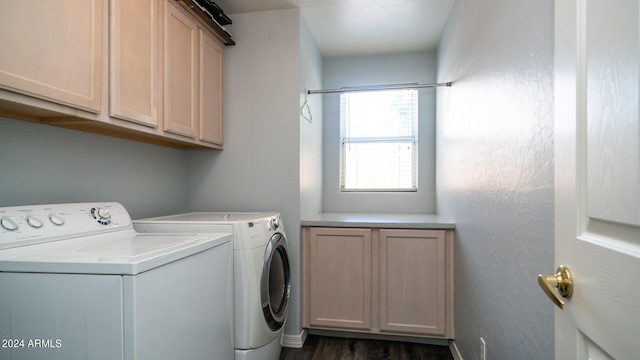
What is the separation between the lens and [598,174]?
563mm

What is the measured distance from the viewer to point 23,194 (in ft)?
4.25

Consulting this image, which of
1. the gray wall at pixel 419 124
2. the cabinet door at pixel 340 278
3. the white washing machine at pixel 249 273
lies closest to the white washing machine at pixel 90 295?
the white washing machine at pixel 249 273

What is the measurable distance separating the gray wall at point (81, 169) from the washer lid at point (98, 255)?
1.18ft

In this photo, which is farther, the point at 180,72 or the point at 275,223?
the point at 275,223

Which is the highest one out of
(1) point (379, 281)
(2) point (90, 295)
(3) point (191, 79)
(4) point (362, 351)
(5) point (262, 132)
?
(3) point (191, 79)

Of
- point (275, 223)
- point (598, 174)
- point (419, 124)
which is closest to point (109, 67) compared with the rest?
point (275, 223)

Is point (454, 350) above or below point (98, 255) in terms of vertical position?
below

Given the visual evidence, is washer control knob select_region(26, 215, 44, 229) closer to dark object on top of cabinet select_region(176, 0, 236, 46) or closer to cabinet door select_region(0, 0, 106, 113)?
cabinet door select_region(0, 0, 106, 113)

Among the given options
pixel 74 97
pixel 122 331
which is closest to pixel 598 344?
pixel 122 331

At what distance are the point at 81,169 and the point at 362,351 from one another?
84.4 inches

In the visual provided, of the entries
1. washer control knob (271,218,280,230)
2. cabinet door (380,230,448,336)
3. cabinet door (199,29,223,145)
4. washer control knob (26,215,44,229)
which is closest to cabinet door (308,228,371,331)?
cabinet door (380,230,448,336)

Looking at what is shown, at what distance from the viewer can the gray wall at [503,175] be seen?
36.9 inches

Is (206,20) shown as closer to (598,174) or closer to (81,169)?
(81,169)

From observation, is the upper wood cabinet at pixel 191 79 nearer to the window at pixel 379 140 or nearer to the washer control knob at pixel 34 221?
the washer control knob at pixel 34 221
